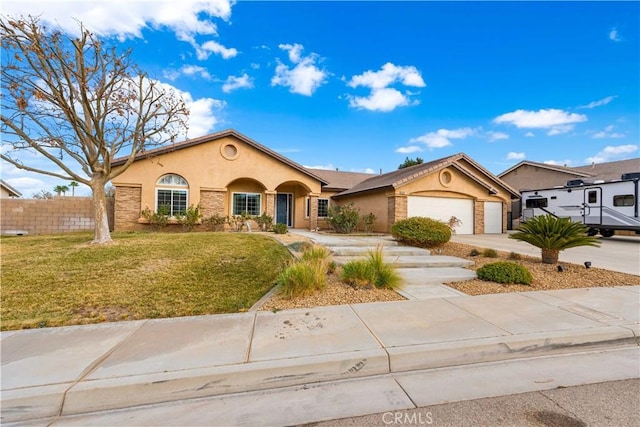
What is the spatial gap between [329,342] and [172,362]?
1864 mm

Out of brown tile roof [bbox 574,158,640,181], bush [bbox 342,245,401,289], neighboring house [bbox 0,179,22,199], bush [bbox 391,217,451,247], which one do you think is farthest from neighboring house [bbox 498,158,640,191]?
neighboring house [bbox 0,179,22,199]

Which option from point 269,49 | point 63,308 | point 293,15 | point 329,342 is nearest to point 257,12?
point 293,15

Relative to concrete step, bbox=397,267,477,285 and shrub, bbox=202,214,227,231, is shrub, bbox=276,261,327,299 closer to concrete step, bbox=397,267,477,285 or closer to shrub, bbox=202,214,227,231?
concrete step, bbox=397,267,477,285

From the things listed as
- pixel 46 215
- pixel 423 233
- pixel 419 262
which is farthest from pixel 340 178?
pixel 46 215

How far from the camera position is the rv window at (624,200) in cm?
1440

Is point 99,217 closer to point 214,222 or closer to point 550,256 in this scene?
point 214,222

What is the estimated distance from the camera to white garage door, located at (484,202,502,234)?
1869 cm

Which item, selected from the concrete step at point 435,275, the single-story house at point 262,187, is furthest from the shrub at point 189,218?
the concrete step at point 435,275

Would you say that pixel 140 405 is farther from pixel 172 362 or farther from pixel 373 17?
pixel 373 17

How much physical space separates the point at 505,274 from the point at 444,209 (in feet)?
37.3

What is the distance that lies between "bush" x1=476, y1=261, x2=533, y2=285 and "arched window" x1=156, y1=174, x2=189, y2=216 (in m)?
14.7

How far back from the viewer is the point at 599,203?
15.8m

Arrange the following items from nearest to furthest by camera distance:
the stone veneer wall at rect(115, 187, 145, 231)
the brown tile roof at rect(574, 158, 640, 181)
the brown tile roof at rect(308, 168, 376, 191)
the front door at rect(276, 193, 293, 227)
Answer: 1. the stone veneer wall at rect(115, 187, 145, 231)
2. the front door at rect(276, 193, 293, 227)
3. the brown tile roof at rect(574, 158, 640, 181)
4. the brown tile roof at rect(308, 168, 376, 191)

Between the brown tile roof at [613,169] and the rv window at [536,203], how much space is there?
23.1ft
